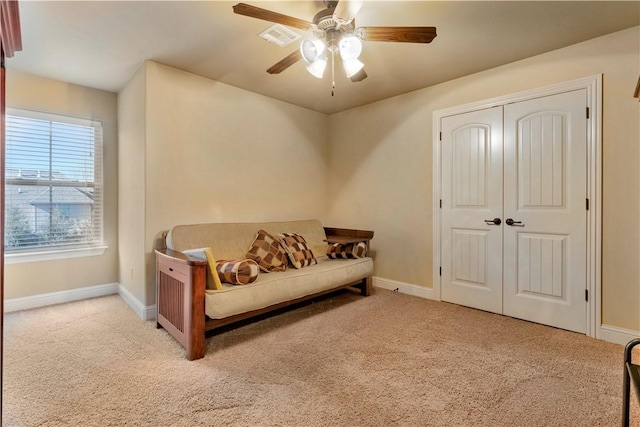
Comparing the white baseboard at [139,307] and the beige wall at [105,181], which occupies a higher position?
the beige wall at [105,181]

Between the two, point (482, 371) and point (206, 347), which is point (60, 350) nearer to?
point (206, 347)

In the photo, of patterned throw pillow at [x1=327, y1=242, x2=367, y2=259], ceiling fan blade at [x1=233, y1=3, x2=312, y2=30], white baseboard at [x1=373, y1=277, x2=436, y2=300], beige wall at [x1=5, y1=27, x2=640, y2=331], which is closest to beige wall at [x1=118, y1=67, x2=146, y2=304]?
beige wall at [x1=5, y1=27, x2=640, y2=331]

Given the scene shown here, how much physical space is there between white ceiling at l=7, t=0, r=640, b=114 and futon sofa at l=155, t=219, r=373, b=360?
1557mm

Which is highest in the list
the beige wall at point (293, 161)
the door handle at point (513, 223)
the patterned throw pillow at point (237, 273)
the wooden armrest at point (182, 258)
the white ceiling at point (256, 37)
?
the white ceiling at point (256, 37)

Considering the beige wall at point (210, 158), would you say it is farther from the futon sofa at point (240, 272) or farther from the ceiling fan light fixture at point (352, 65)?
the ceiling fan light fixture at point (352, 65)

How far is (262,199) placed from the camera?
12.3 ft

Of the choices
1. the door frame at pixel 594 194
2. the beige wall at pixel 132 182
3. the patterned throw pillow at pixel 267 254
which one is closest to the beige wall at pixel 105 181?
the beige wall at pixel 132 182

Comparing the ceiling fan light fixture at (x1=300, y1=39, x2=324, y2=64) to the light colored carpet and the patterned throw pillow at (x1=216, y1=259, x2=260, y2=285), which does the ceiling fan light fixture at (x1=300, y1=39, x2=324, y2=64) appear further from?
the light colored carpet

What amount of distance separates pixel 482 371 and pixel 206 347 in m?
1.90

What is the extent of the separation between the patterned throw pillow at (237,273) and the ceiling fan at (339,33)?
1.53m

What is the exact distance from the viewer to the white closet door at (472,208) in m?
3.00

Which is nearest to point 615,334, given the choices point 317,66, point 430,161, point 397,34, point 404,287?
point 404,287

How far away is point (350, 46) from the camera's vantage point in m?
2.01

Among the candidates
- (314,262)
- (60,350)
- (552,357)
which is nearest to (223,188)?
(314,262)
